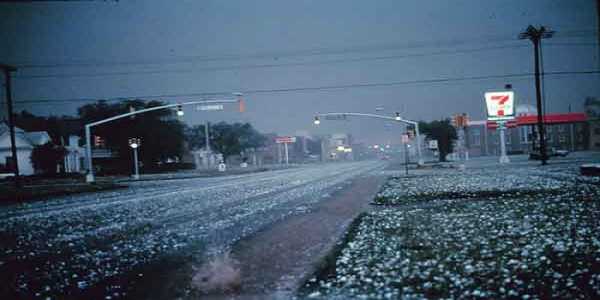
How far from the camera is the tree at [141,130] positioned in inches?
2429

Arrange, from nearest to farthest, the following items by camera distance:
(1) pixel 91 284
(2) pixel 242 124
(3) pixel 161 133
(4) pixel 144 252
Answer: (1) pixel 91 284 < (4) pixel 144 252 < (3) pixel 161 133 < (2) pixel 242 124

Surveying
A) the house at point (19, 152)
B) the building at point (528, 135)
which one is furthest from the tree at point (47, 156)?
the building at point (528, 135)

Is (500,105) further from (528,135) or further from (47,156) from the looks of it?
(528,135)

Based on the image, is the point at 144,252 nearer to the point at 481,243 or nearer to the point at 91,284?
the point at 91,284

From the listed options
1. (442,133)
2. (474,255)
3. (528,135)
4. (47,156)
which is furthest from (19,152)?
(528,135)

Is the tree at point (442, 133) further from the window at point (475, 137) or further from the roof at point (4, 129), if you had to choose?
the roof at point (4, 129)

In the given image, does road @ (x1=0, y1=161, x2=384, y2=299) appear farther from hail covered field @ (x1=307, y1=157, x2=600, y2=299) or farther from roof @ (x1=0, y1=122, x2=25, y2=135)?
roof @ (x1=0, y1=122, x2=25, y2=135)

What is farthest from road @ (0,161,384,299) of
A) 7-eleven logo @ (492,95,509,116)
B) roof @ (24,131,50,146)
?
roof @ (24,131,50,146)

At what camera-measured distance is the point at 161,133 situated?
64.8m

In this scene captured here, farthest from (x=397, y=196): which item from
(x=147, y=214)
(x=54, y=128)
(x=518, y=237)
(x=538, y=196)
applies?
(x=54, y=128)

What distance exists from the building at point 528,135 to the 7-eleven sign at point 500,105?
4946cm

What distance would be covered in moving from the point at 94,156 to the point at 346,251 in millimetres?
85235

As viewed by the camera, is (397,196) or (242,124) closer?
(397,196)

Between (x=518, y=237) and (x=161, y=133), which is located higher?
(x=161, y=133)
